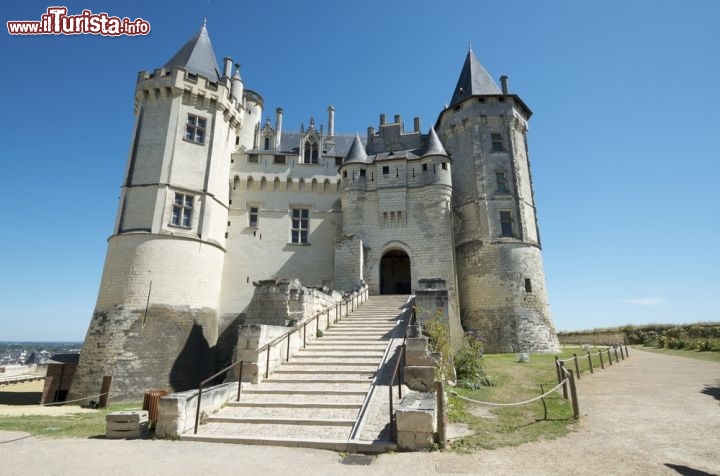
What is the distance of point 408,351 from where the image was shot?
26.0ft

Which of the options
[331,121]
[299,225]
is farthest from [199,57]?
[299,225]

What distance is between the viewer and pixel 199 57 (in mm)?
21781

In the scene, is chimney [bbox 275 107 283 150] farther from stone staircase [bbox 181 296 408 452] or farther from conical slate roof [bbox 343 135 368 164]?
stone staircase [bbox 181 296 408 452]

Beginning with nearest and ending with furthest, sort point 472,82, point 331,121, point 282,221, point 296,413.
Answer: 1. point 296,413
2. point 282,221
3. point 472,82
4. point 331,121

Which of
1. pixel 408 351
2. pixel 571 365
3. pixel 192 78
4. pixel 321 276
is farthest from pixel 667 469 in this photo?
pixel 192 78

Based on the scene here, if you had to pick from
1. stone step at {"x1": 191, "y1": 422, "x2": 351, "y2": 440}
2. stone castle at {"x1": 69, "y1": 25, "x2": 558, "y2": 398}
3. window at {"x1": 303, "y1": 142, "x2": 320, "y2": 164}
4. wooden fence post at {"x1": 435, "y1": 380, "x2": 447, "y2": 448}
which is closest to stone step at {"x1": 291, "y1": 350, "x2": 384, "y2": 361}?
stone step at {"x1": 191, "y1": 422, "x2": 351, "y2": 440}

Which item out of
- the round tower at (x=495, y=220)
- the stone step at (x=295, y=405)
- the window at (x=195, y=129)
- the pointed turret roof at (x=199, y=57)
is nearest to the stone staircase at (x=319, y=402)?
the stone step at (x=295, y=405)

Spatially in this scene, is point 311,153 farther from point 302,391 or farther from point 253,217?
point 302,391

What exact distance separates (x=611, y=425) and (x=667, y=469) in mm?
2032

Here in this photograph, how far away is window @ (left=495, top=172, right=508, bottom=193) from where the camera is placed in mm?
21391

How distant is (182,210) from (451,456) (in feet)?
57.8

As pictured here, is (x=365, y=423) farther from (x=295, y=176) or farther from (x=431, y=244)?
(x=295, y=176)

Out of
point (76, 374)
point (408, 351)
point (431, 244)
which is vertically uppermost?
point (431, 244)

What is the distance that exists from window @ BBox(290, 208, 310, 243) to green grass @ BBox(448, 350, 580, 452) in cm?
1501
